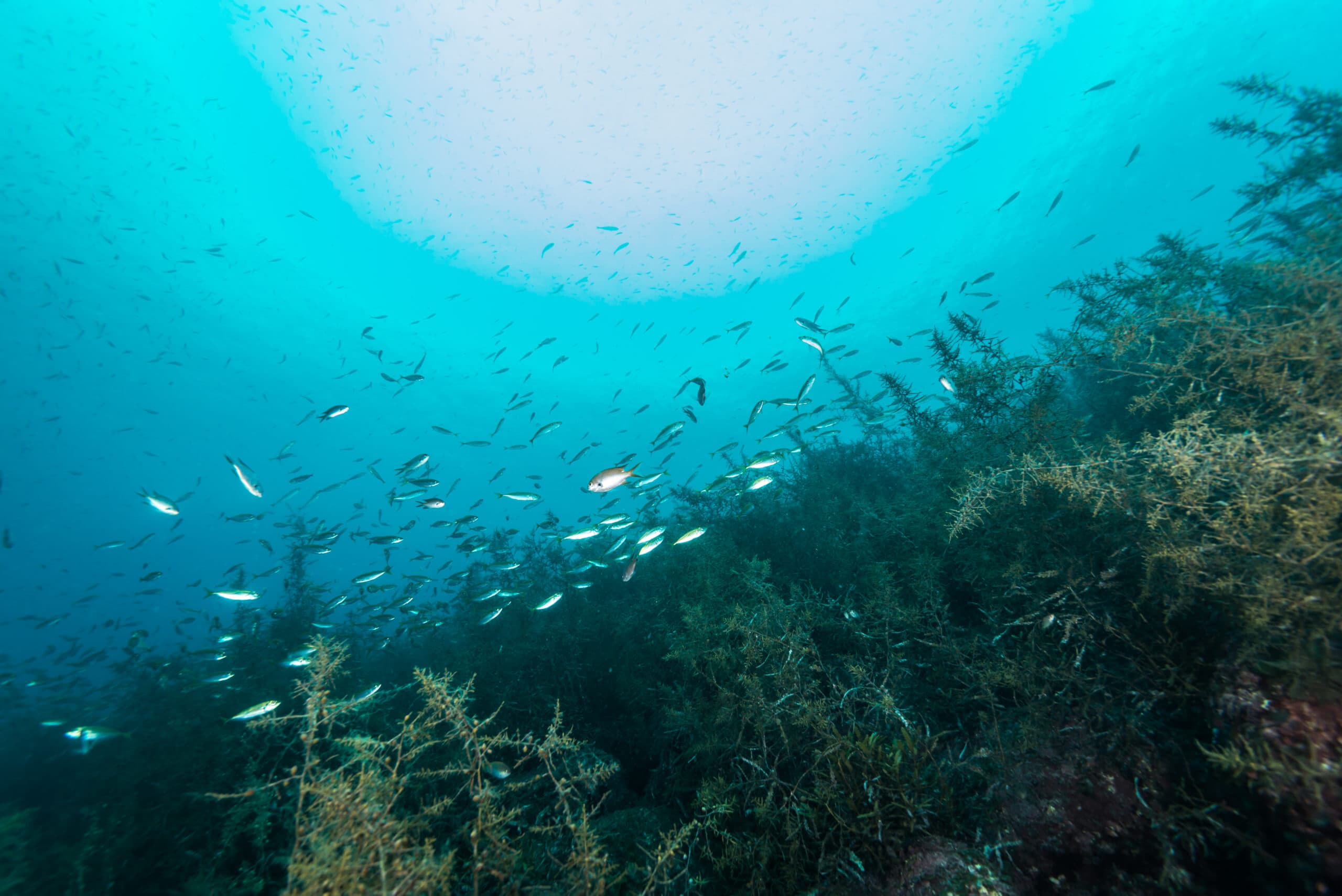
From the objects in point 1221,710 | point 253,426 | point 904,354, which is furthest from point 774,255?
point 253,426

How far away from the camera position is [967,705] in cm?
418

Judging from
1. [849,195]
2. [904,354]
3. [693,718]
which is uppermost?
[849,195]

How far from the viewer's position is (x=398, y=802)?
5078 mm

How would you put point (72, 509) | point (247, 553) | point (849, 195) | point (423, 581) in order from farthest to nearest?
point (247, 553), point (72, 509), point (849, 195), point (423, 581)

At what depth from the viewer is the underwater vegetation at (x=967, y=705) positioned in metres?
2.56

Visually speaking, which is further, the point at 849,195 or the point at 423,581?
the point at 849,195

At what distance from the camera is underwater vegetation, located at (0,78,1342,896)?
256 cm

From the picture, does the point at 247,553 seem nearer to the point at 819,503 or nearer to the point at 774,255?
the point at 774,255

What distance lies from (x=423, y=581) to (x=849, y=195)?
41682 mm

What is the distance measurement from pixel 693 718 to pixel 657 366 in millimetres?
45515

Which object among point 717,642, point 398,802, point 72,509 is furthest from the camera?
point 72,509

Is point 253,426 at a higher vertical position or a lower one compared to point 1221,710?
higher

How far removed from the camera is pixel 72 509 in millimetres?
61844

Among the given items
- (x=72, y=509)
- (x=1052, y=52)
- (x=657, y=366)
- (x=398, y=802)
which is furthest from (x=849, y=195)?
(x=72, y=509)
